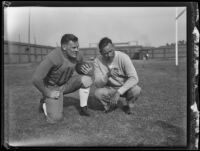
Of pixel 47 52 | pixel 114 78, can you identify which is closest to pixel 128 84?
pixel 114 78

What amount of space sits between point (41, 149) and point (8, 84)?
30.7 inches

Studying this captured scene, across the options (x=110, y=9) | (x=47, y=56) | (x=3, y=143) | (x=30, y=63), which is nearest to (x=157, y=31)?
(x=110, y=9)

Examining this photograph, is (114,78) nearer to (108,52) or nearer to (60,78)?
(108,52)

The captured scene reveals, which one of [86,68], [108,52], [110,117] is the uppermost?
[108,52]

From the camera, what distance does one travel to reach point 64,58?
103 inches

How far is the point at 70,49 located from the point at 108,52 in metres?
0.42

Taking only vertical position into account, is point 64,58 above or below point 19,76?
above

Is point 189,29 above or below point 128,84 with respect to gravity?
above

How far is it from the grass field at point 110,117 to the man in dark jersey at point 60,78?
0.22 feet

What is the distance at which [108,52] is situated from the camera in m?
2.60

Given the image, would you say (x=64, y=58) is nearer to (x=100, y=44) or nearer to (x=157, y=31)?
(x=100, y=44)

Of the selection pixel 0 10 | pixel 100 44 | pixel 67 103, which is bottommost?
pixel 67 103

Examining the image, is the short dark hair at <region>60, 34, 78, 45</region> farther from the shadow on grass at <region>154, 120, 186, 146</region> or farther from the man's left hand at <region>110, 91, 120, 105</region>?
the shadow on grass at <region>154, 120, 186, 146</region>

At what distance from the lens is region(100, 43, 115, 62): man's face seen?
257 cm
